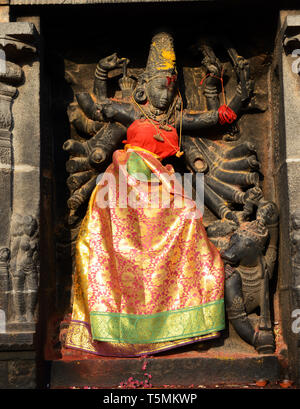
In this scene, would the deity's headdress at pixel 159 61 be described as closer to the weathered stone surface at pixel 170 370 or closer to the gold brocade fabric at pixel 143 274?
the gold brocade fabric at pixel 143 274

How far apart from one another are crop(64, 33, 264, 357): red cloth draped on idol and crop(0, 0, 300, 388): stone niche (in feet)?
0.66

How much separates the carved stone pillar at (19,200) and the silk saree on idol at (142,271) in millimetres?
535

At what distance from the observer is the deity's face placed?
661cm

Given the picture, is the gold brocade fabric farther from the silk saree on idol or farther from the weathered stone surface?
the weathered stone surface

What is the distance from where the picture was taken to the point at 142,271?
5969mm

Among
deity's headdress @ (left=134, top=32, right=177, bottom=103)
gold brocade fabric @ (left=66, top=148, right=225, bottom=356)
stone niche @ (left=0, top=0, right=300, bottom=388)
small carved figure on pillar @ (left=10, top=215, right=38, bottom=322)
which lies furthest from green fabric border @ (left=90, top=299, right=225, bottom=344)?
deity's headdress @ (left=134, top=32, right=177, bottom=103)

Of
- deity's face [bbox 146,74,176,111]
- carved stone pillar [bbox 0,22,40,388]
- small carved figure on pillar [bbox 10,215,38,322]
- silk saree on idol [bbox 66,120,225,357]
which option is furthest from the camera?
deity's face [bbox 146,74,176,111]

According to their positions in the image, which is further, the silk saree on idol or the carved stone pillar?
the silk saree on idol

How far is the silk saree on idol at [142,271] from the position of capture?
229 inches

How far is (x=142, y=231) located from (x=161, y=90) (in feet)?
5.04

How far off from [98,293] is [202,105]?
8.28ft

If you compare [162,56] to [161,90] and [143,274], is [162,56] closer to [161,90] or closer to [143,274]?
[161,90]

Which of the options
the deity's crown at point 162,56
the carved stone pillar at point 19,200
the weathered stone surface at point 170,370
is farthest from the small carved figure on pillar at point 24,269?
the deity's crown at point 162,56

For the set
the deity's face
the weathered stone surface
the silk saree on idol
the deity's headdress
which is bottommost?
the weathered stone surface
